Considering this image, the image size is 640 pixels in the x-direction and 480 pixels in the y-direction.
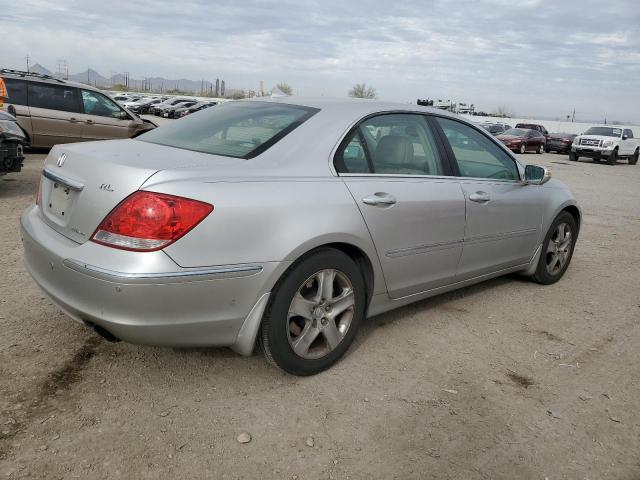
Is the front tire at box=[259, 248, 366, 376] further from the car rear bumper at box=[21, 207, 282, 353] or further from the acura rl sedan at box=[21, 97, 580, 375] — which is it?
the car rear bumper at box=[21, 207, 282, 353]

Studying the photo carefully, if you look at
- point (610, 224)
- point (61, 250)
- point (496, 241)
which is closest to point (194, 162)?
point (61, 250)

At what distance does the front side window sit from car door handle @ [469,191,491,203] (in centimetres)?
936

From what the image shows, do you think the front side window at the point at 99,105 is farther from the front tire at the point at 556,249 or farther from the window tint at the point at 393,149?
the front tire at the point at 556,249

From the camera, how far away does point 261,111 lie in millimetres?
3477

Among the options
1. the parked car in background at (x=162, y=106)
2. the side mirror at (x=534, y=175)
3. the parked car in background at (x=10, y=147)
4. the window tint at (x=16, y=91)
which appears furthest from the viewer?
the parked car in background at (x=162, y=106)

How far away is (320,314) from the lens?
304cm

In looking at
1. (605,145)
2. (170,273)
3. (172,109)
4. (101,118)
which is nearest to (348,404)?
(170,273)

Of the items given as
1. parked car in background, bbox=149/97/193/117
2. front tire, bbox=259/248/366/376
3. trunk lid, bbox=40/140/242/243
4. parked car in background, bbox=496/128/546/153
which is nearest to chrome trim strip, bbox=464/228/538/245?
front tire, bbox=259/248/366/376

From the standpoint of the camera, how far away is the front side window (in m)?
11.2

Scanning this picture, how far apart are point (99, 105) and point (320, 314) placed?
32.6 ft

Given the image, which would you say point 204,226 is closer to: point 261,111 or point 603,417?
point 261,111

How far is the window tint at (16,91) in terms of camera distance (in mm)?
10555

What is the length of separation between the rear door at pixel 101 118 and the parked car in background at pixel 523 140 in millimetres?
20288

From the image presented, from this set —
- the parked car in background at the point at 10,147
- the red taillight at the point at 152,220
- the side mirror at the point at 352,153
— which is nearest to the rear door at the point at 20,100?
the parked car in background at the point at 10,147
